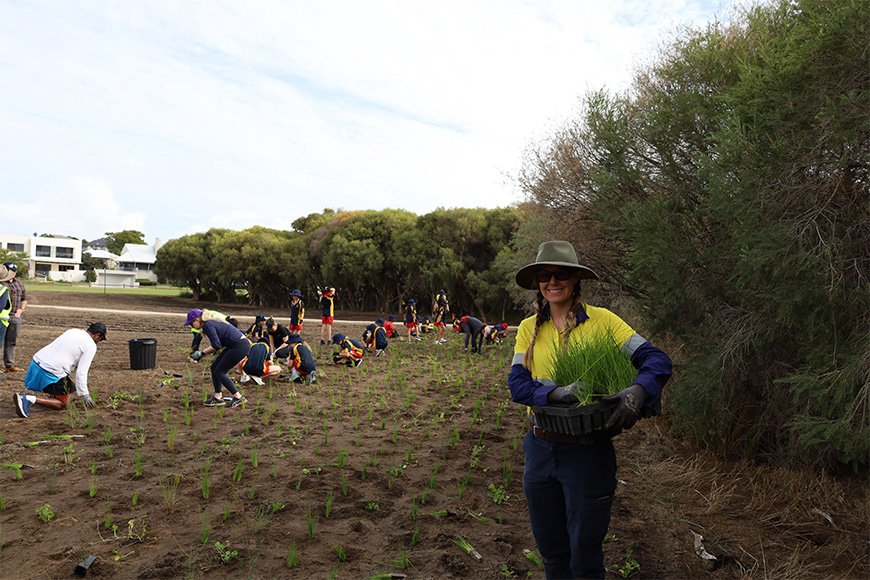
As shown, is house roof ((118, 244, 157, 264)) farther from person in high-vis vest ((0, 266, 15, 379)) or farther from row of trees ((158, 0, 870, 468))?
row of trees ((158, 0, 870, 468))

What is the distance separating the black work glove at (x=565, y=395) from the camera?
267cm

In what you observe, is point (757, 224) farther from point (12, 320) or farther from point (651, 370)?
point (12, 320)

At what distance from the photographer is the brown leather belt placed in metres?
2.66

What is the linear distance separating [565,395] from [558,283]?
679 millimetres

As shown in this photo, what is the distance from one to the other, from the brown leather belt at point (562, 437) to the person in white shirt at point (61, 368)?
23.0 feet

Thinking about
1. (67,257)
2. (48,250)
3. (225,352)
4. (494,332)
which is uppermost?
(48,250)

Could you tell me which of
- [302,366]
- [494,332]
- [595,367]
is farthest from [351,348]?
[595,367]

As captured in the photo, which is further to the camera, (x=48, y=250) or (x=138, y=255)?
(x=48, y=250)

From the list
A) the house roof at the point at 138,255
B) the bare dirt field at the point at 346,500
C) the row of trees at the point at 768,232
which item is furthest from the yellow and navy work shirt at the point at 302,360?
the house roof at the point at 138,255

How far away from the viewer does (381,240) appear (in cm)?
3794

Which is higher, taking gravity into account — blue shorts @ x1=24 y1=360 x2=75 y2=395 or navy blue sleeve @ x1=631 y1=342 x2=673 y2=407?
navy blue sleeve @ x1=631 y1=342 x2=673 y2=407

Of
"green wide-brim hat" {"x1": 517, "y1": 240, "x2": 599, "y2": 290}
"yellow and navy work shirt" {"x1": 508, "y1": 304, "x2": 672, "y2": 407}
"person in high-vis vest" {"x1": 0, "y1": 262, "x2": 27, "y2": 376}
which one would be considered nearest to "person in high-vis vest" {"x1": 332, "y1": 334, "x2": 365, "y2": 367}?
"person in high-vis vest" {"x1": 0, "y1": 262, "x2": 27, "y2": 376}

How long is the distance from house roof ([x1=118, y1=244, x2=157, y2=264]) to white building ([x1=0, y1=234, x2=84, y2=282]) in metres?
9.90

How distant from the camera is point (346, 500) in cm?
490
